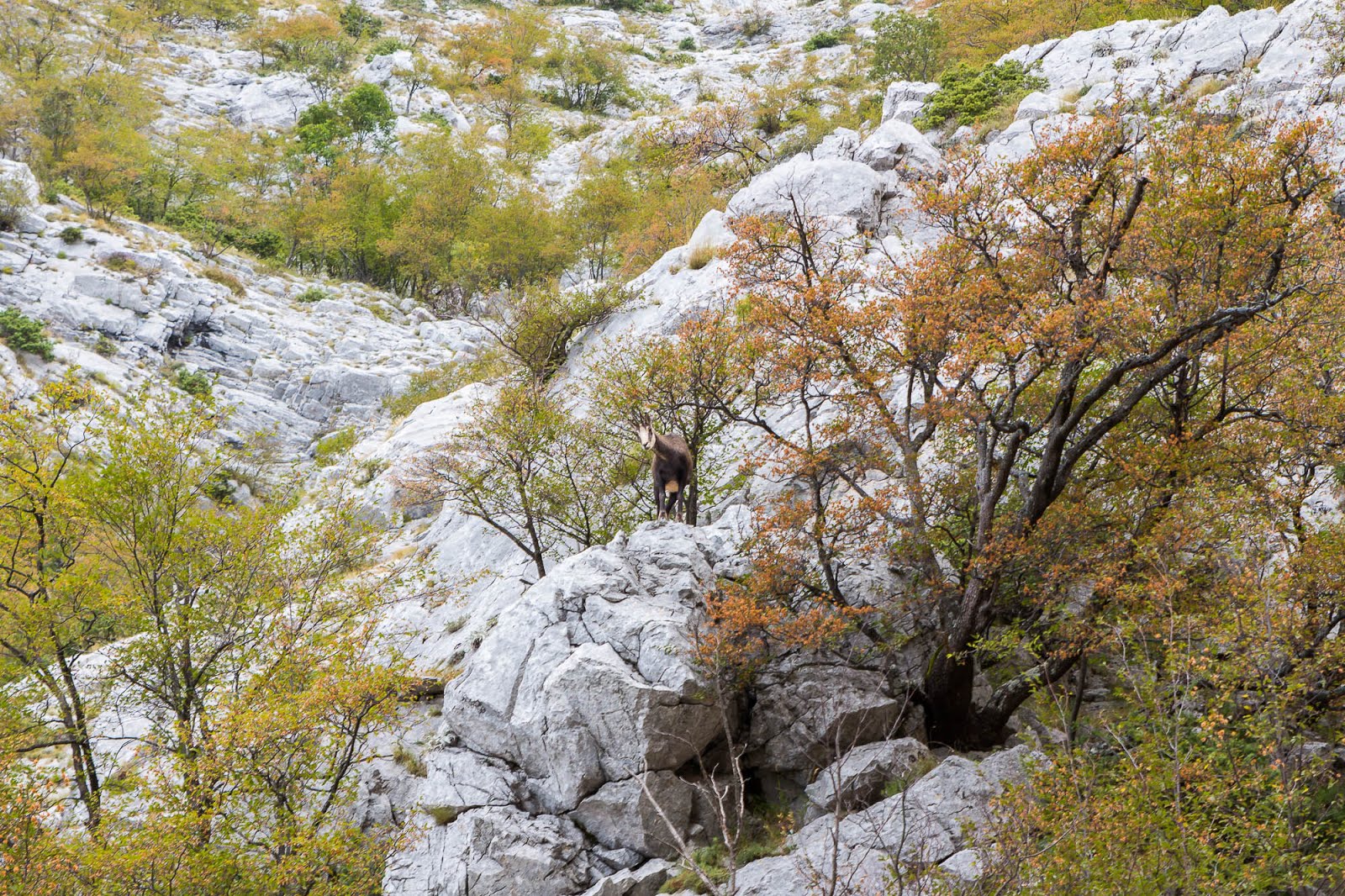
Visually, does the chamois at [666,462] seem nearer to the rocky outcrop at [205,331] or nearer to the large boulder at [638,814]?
the large boulder at [638,814]

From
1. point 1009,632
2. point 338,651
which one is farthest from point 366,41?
point 1009,632

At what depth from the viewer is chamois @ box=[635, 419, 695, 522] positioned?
50.6ft

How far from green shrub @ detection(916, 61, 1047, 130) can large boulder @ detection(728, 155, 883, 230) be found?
10469mm

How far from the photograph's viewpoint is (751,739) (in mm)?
13320

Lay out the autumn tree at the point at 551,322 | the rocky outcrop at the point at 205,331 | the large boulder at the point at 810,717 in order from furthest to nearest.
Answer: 1. the rocky outcrop at the point at 205,331
2. the autumn tree at the point at 551,322
3. the large boulder at the point at 810,717

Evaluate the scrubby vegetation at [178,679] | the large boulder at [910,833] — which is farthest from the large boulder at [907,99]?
the large boulder at [910,833]

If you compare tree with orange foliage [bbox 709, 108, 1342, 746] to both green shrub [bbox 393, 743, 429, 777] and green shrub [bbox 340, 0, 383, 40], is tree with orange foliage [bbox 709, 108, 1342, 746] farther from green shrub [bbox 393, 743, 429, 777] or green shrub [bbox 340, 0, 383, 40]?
green shrub [bbox 340, 0, 383, 40]

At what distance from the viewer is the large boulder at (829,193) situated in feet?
85.6

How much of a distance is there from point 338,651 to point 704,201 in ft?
102

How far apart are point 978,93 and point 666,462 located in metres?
28.1

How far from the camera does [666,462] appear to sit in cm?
1565

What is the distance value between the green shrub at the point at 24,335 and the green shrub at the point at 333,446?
37.3 ft

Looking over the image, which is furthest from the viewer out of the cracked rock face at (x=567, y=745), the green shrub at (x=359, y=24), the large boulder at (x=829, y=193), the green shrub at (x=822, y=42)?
the green shrub at (x=359, y=24)

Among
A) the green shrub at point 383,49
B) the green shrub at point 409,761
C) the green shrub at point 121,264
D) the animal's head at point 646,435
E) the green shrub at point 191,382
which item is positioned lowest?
the green shrub at point 191,382
